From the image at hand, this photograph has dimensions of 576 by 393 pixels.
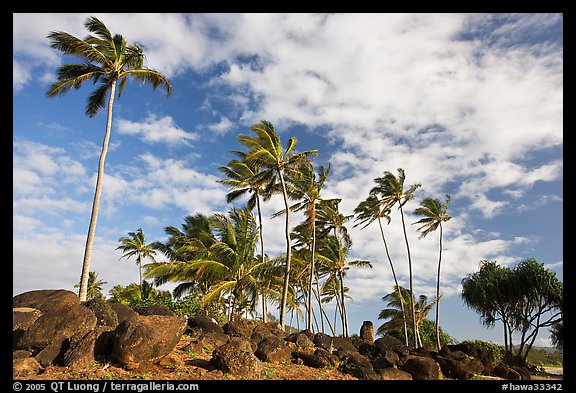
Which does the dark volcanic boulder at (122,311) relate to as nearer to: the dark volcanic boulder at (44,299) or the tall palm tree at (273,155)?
the dark volcanic boulder at (44,299)

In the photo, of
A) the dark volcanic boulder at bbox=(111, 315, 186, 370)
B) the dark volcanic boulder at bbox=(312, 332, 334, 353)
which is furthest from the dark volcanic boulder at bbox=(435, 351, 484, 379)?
the dark volcanic boulder at bbox=(111, 315, 186, 370)

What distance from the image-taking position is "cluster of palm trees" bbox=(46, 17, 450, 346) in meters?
18.8

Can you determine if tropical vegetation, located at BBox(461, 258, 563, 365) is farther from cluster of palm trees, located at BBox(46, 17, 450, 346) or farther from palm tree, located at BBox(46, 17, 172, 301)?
palm tree, located at BBox(46, 17, 172, 301)

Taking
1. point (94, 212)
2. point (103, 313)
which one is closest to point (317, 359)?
point (103, 313)

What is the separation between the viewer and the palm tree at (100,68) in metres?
18.2

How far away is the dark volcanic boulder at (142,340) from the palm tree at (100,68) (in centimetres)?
915

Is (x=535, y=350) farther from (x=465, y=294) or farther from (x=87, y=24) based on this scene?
(x=87, y=24)

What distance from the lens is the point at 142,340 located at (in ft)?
31.1

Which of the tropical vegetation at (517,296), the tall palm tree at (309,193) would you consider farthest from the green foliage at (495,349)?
the tall palm tree at (309,193)

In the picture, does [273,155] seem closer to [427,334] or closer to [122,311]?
[122,311]

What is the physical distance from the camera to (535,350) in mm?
37094
